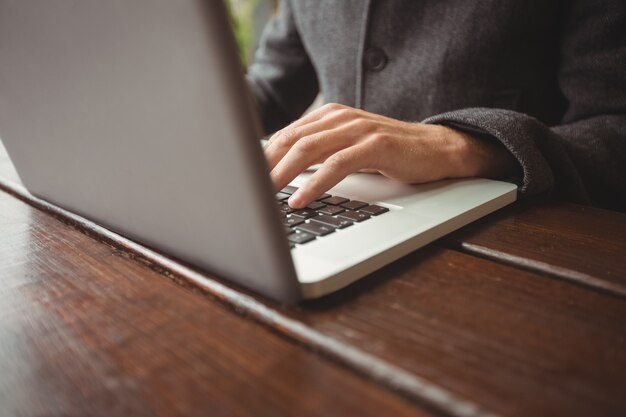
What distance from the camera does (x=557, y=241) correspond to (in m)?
0.37

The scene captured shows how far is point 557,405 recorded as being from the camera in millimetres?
192

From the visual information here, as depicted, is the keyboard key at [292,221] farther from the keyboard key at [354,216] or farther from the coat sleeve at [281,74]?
the coat sleeve at [281,74]

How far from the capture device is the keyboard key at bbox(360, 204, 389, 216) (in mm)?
381

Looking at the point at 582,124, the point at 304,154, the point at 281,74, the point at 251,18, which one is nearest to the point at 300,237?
the point at 304,154

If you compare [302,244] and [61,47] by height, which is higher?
[61,47]

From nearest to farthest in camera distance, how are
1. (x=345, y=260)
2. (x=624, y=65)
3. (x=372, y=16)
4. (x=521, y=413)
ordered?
(x=521, y=413) < (x=345, y=260) < (x=624, y=65) < (x=372, y=16)

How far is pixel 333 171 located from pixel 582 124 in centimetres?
38

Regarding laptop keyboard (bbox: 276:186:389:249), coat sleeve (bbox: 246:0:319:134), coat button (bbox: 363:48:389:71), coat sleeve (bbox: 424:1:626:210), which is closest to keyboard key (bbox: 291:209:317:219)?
laptop keyboard (bbox: 276:186:389:249)

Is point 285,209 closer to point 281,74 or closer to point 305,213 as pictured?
point 305,213

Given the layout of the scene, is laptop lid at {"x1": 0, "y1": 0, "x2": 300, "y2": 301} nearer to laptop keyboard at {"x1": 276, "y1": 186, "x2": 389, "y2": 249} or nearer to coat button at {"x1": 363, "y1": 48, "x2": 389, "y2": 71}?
laptop keyboard at {"x1": 276, "y1": 186, "x2": 389, "y2": 249}

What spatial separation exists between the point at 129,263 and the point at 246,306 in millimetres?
118

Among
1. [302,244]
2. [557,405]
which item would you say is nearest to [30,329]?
[302,244]

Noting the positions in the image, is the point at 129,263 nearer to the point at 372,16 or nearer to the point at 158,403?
the point at 158,403

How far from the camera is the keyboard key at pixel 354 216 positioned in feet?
1.20
